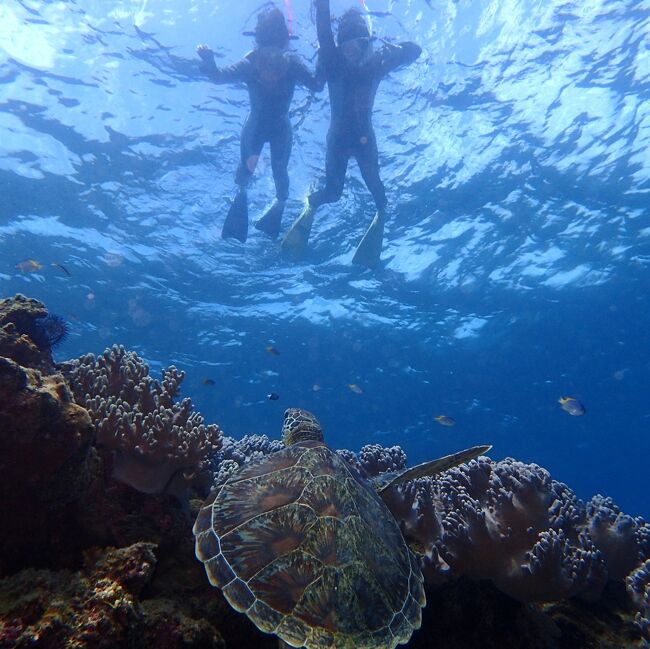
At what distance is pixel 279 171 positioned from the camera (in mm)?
13984

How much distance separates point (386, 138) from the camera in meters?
15.1

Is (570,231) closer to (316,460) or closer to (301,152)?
(301,152)

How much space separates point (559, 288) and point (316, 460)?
24.7 metres

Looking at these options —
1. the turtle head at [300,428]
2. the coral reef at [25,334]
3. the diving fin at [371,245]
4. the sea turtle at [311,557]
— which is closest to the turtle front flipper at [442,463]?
the sea turtle at [311,557]

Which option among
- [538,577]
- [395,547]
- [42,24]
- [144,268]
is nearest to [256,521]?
[395,547]

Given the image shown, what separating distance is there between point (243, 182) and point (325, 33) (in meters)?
5.40

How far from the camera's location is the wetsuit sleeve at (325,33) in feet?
32.8

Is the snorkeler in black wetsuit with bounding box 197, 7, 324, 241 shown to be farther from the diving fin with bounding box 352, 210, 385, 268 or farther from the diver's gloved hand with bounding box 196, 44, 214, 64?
Result: the diving fin with bounding box 352, 210, 385, 268

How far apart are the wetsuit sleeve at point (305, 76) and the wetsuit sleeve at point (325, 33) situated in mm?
479

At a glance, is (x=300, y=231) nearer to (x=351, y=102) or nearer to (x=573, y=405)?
(x=351, y=102)

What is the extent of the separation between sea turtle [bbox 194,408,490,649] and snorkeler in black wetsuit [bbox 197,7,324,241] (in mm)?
11799

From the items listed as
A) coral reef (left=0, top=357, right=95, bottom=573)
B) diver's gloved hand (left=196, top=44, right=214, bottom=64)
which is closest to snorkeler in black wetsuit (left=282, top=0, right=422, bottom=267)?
diver's gloved hand (left=196, top=44, right=214, bottom=64)

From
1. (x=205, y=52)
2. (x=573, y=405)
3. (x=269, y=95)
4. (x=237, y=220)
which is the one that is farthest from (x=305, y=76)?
(x=573, y=405)

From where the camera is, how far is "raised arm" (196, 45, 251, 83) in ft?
36.9
